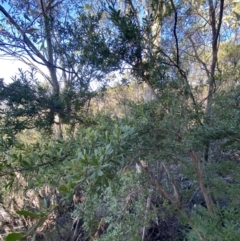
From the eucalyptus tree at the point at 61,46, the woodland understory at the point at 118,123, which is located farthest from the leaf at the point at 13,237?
the eucalyptus tree at the point at 61,46

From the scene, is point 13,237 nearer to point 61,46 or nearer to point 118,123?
point 118,123

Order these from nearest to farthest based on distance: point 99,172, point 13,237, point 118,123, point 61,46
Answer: point 13,237
point 99,172
point 118,123
point 61,46

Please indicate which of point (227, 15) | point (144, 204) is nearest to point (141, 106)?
point (144, 204)

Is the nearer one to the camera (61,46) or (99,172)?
(99,172)

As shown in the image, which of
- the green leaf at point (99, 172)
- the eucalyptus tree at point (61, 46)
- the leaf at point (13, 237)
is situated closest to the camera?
the leaf at point (13, 237)

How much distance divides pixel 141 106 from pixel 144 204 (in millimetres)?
1001

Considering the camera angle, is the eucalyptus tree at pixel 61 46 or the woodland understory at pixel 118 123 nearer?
the woodland understory at pixel 118 123

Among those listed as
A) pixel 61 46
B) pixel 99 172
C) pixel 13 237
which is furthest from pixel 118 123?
pixel 61 46

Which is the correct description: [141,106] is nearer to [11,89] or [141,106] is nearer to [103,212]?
[11,89]

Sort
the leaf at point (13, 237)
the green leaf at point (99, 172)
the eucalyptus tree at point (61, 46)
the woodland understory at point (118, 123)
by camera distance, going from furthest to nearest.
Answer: the eucalyptus tree at point (61, 46) < the woodland understory at point (118, 123) < the green leaf at point (99, 172) < the leaf at point (13, 237)

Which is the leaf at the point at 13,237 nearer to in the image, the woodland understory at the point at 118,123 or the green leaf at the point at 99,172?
the woodland understory at the point at 118,123

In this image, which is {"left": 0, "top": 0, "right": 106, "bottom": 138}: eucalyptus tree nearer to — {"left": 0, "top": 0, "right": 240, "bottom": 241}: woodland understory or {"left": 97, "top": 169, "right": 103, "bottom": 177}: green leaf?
{"left": 0, "top": 0, "right": 240, "bottom": 241}: woodland understory

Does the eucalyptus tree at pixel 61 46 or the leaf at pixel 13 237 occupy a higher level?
the eucalyptus tree at pixel 61 46

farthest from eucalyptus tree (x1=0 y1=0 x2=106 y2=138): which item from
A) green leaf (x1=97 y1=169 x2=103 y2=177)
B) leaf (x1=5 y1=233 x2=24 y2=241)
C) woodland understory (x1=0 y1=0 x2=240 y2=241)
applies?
leaf (x1=5 y1=233 x2=24 y2=241)
